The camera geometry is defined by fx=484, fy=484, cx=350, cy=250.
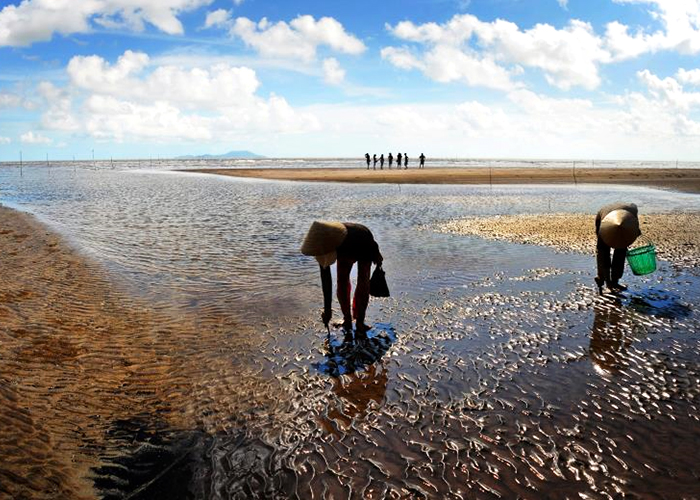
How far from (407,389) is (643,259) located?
21.0ft

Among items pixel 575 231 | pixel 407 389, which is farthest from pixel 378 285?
pixel 575 231

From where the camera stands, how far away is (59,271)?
10961mm

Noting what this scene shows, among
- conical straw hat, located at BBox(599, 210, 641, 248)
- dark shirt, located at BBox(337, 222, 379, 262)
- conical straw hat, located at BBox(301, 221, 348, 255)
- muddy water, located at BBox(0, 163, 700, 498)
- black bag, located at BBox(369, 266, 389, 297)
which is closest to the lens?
muddy water, located at BBox(0, 163, 700, 498)

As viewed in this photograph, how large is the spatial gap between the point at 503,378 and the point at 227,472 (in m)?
3.47

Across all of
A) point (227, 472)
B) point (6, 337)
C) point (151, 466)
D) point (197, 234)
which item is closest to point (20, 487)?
point (151, 466)

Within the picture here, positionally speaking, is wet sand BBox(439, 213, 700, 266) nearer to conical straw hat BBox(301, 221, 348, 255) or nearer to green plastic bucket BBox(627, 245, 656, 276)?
green plastic bucket BBox(627, 245, 656, 276)

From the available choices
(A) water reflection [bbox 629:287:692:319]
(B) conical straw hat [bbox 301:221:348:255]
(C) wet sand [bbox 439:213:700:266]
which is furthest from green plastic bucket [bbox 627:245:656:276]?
(B) conical straw hat [bbox 301:221:348:255]

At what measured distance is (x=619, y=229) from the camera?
8750 mm

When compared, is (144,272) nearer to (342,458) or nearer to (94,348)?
(94,348)

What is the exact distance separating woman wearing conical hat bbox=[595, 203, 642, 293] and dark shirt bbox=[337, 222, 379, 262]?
4.76 metres

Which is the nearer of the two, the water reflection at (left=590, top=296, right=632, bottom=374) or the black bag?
the water reflection at (left=590, top=296, right=632, bottom=374)

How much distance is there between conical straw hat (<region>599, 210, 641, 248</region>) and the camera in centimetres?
874

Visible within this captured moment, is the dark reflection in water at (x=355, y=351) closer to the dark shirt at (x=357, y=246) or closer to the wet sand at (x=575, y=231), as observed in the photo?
the dark shirt at (x=357, y=246)

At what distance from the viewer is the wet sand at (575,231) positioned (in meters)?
13.3
